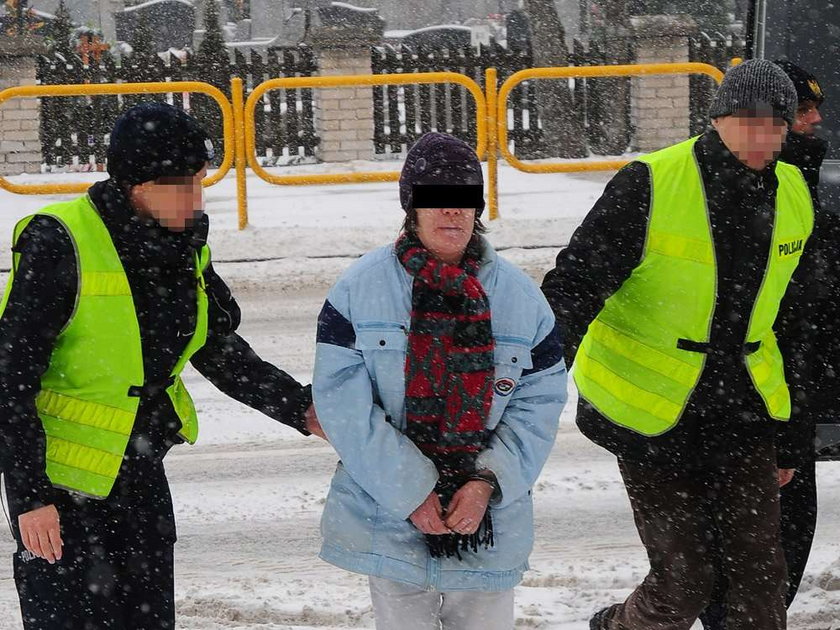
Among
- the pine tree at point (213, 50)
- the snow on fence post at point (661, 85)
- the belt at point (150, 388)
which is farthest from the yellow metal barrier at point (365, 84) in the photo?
the belt at point (150, 388)

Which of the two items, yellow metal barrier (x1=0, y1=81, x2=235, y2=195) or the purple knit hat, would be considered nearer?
the purple knit hat

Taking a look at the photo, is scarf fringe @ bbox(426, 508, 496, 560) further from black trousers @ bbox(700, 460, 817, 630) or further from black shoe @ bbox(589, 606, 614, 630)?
black trousers @ bbox(700, 460, 817, 630)

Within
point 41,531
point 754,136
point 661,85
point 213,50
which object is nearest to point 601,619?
point 754,136

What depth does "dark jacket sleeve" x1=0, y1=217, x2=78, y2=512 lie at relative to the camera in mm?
2576

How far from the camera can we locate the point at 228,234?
10742 millimetres

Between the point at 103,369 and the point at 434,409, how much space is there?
0.74 meters

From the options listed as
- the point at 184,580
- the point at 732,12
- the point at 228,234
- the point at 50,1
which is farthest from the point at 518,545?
the point at 50,1

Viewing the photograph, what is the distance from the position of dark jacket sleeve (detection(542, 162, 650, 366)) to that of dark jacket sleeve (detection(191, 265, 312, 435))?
2.28 feet

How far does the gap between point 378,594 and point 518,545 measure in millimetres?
322

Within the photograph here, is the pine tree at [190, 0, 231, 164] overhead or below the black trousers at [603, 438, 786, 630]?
overhead

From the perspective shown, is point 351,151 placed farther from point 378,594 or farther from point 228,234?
point 378,594

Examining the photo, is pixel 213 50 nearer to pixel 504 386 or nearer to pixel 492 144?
pixel 492 144

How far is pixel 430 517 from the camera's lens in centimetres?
253

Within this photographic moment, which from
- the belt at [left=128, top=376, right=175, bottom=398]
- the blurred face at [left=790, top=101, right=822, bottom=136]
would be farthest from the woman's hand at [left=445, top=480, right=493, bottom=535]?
the blurred face at [left=790, top=101, right=822, bottom=136]
